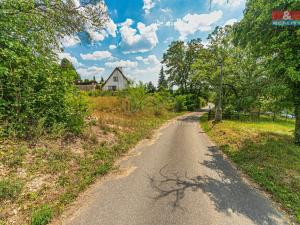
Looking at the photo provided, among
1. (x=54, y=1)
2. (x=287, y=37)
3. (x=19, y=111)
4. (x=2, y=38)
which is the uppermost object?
(x=54, y=1)

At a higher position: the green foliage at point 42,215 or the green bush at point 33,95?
the green bush at point 33,95

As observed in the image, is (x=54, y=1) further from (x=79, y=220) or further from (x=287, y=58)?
(x=287, y=58)

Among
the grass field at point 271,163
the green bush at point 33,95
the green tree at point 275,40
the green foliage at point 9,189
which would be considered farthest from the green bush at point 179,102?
the green foliage at point 9,189

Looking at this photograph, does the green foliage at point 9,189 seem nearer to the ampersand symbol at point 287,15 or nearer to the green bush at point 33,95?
the green bush at point 33,95

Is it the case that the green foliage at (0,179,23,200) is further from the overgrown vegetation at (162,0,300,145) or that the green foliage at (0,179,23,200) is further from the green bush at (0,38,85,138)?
the overgrown vegetation at (162,0,300,145)

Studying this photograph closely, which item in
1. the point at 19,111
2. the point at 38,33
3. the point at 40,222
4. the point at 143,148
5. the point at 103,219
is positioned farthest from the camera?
the point at 143,148

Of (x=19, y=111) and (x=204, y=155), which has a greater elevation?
(x=19, y=111)

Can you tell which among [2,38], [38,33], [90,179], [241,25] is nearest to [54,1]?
[38,33]

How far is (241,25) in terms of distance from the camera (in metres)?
7.20

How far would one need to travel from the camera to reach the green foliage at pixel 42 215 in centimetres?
257

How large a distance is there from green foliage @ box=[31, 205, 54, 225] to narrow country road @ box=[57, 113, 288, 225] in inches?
8.9

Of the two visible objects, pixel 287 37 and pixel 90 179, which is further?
pixel 287 37

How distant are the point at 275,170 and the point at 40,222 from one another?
5.89 meters

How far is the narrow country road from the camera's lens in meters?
2.80
